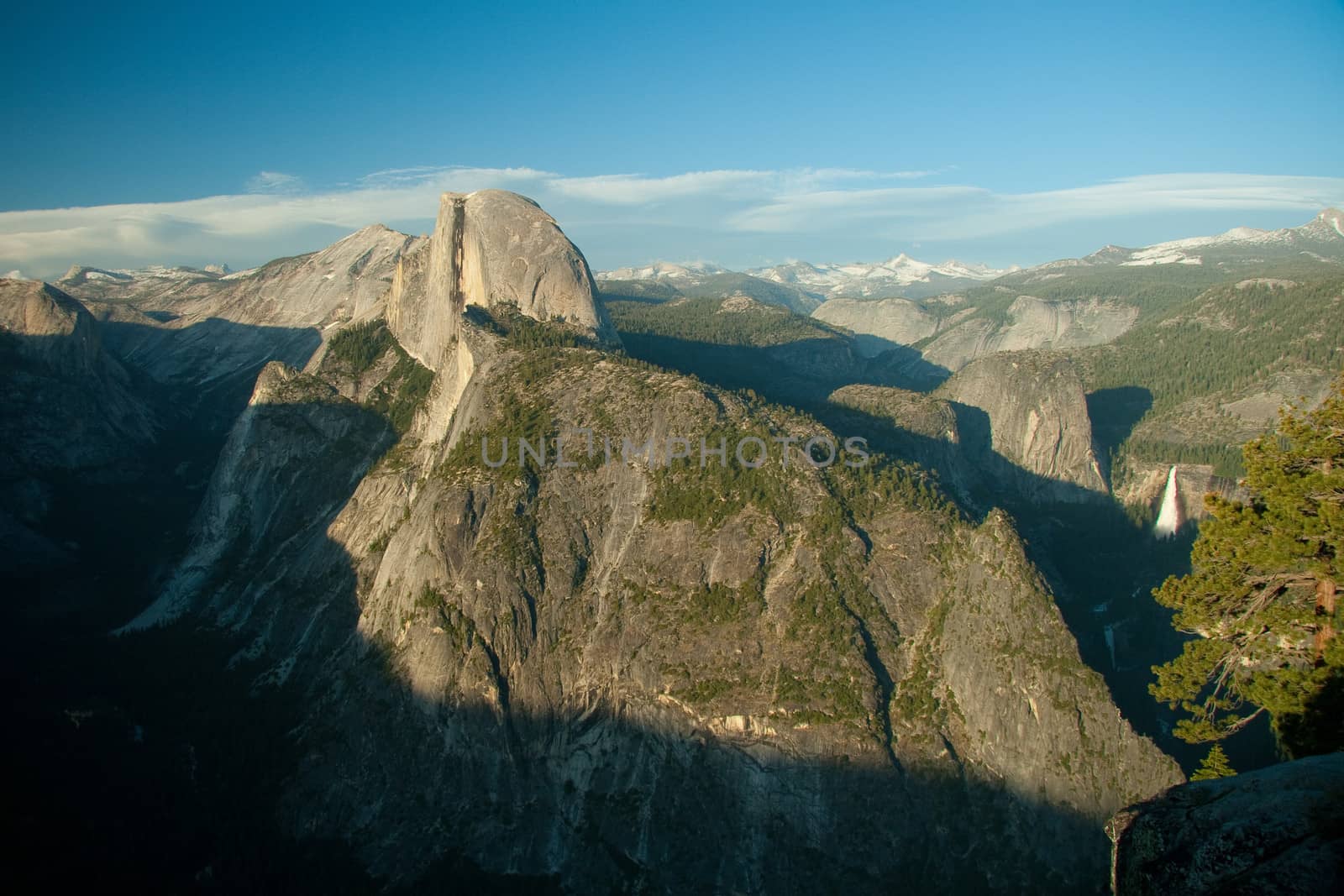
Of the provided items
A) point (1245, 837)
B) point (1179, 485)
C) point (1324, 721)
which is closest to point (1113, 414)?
point (1179, 485)

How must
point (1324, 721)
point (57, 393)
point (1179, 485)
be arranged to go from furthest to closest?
point (1179, 485) → point (57, 393) → point (1324, 721)

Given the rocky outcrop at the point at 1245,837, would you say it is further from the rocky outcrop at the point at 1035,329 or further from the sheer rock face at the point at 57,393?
the rocky outcrop at the point at 1035,329

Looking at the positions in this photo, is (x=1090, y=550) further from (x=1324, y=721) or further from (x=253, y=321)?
(x=253, y=321)

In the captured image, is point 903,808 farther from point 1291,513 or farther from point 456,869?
point 1291,513

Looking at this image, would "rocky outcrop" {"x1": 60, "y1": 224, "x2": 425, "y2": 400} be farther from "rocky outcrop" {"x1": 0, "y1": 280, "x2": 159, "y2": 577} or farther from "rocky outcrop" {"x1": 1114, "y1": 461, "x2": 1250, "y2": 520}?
"rocky outcrop" {"x1": 1114, "y1": 461, "x2": 1250, "y2": 520}

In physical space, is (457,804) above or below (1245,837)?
below

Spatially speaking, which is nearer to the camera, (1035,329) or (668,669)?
(668,669)

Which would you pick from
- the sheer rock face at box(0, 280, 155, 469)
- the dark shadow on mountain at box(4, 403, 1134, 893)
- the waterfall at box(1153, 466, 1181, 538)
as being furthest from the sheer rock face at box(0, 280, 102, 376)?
the waterfall at box(1153, 466, 1181, 538)
